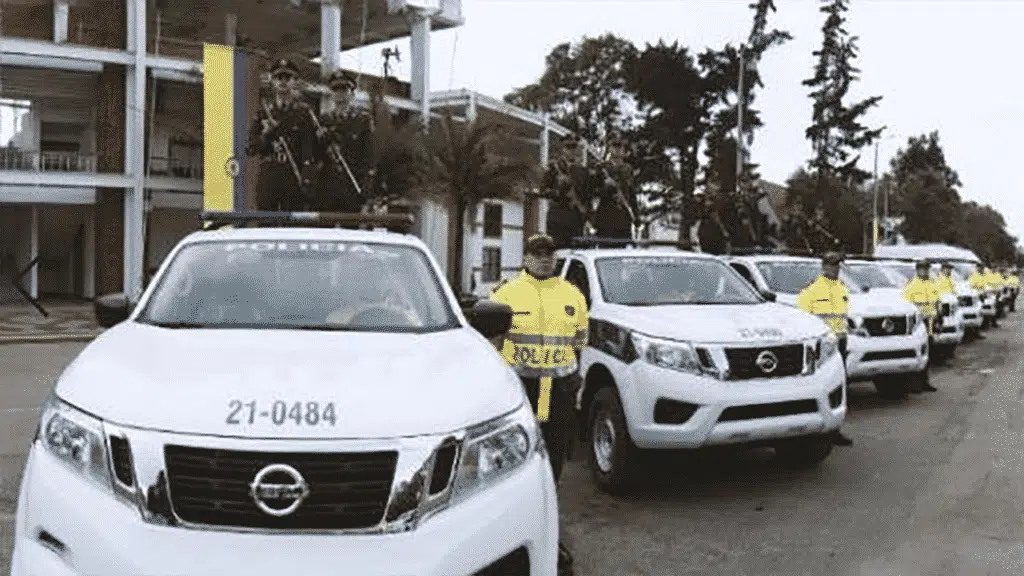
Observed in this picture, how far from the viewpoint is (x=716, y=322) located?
7.05 metres

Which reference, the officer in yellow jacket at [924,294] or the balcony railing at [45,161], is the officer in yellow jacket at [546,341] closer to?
the officer in yellow jacket at [924,294]

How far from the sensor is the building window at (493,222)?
1617 inches

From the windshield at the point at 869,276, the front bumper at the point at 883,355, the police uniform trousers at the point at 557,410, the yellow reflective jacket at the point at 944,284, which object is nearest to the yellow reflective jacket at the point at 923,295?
the windshield at the point at 869,276

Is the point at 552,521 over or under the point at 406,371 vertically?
under

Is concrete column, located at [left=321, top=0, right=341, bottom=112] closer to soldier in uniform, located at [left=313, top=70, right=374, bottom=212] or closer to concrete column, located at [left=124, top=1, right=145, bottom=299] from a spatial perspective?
concrete column, located at [left=124, top=1, right=145, bottom=299]

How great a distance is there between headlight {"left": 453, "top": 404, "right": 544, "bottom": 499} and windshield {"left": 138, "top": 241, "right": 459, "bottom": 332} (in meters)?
0.95

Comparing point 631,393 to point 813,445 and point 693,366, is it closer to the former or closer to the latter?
point 693,366

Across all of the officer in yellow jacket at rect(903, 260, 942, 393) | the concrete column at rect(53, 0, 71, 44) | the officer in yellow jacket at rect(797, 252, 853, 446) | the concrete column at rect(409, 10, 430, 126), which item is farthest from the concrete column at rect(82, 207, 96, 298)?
the officer in yellow jacket at rect(797, 252, 853, 446)

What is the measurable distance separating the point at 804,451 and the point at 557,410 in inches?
108

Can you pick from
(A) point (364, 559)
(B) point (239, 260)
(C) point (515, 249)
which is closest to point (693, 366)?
(B) point (239, 260)

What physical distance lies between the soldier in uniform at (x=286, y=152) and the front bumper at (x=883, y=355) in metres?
6.04

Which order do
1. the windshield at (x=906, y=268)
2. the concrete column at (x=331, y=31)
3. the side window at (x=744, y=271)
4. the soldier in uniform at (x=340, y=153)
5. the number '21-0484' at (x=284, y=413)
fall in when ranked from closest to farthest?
the number '21-0484' at (x=284, y=413) < the soldier in uniform at (x=340, y=153) < the side window at (x=744, y=271) < the windshield at (x=906, y=268) < the concrete column at (x=331, y=31)

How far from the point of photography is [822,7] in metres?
61.6

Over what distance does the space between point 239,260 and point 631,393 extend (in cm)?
295
